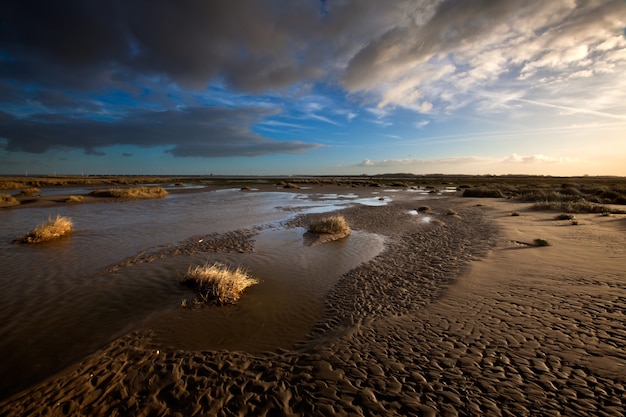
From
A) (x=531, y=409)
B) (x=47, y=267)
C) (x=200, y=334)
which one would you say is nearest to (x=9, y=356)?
(x=200, y=334)

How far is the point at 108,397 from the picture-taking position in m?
4.01

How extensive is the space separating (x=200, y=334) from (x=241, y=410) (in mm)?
2364

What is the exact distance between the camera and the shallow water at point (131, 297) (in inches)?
215

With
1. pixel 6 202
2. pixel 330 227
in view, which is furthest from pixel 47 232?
pixel 6 202

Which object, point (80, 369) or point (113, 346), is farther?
point (113, 346)

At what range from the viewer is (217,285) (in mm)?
7582

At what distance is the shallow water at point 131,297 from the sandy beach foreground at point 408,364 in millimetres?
528

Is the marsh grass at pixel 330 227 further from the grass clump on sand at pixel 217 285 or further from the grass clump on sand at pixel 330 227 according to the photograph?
the grass clump on sand at pixel 217 285

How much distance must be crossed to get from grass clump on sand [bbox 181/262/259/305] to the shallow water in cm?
30

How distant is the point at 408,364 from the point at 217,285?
510cm

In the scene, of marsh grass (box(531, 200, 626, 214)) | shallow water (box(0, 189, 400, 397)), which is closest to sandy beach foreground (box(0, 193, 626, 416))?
shallow water (box(0, 189, 400, 397))

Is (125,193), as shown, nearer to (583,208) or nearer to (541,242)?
(541,242)

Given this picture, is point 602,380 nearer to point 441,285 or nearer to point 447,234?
point 441,285

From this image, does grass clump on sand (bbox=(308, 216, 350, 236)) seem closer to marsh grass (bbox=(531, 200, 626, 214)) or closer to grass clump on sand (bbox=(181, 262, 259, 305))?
grass clump on sand (bbox=(181, 262, 259, 305))
